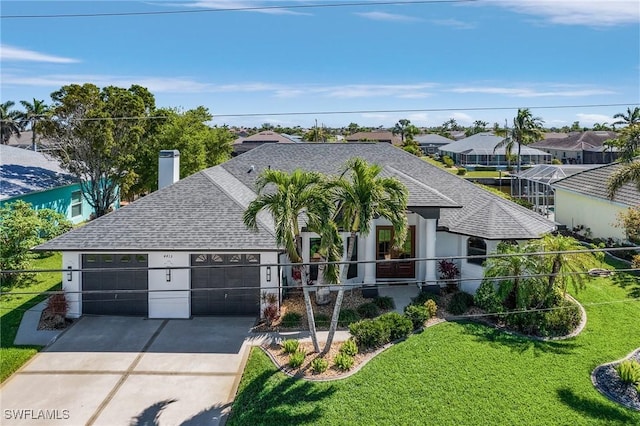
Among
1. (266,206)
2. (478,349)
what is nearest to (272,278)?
(266,206)

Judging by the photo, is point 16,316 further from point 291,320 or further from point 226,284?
point 291,320

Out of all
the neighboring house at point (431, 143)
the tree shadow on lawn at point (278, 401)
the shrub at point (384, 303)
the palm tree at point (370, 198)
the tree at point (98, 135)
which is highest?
the neighboring house at point (431, 143)

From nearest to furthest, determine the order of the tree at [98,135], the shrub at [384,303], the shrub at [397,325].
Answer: the shrub at [397,325] < the shrub at [384,303] < the tree at [98,135]

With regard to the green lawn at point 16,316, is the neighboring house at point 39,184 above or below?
above

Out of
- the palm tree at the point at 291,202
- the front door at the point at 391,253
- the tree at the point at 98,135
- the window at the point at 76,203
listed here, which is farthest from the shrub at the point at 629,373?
the window at the point at 76,203

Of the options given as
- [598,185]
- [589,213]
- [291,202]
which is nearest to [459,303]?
[291,202]

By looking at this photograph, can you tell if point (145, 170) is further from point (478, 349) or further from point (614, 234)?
point (614, 234)

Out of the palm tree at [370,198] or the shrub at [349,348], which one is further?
the shrub at [349,348]

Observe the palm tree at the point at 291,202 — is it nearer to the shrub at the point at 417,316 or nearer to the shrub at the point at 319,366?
the shrub at the point at 319,366
